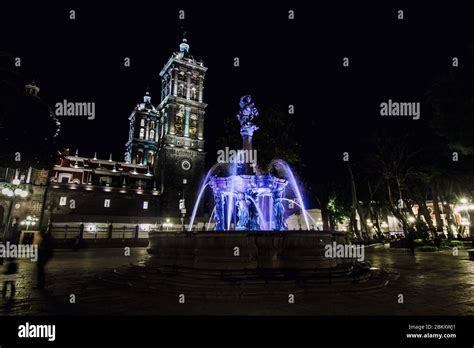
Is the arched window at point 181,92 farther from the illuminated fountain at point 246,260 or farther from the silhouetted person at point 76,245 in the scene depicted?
the illuminated fountain at point 246,260

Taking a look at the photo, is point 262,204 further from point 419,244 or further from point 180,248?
point 419,244

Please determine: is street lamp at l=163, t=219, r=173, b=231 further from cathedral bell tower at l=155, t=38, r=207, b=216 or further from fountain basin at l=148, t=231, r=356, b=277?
fountain basin at l=148, t=231, r=356, b=277

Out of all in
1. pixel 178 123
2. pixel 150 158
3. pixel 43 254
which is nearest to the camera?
pixel 43 254

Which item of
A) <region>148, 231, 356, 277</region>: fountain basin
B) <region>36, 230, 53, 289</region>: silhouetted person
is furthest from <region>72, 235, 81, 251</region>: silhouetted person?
<region>148, 231, 356, 277</region>: fountain basin

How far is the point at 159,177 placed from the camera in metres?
51.4

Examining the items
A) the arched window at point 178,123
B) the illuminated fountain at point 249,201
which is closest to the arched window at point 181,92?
the arched window at point 178,123

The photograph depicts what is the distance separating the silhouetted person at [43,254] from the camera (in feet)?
21.6

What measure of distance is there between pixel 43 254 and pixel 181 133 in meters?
→ 45.0

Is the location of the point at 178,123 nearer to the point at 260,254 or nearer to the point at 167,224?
the point at 167,224

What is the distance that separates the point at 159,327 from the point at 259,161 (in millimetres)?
18737

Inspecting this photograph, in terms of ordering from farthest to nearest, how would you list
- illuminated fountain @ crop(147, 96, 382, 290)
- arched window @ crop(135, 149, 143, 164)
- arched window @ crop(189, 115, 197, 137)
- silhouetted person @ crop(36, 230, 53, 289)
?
1. arched window @ crop(135, 149, 143, 164)
2. arched window @ crop(189, 115, 197, 137)
3. silhouetted person @ crop(36, 230, 53, 289)
4. illuminated fountain @ crop(147, 96, 382, 290)

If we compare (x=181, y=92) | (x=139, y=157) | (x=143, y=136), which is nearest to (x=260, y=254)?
(x=181, y=92)

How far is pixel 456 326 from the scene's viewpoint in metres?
4.18

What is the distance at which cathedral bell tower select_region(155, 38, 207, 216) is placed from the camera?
49.0 meters
